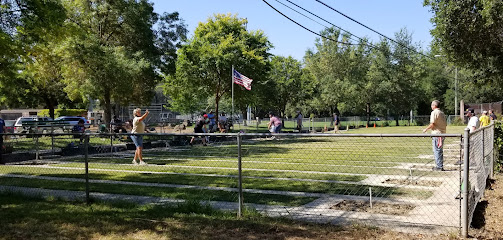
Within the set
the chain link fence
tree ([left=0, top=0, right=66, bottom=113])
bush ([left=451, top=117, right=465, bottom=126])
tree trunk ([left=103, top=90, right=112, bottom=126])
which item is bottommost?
the chain link fence

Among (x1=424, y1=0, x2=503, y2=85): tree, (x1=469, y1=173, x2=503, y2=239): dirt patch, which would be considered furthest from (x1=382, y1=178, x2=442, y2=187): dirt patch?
(x1=424, y1=0, x2=503, y2=85): tree

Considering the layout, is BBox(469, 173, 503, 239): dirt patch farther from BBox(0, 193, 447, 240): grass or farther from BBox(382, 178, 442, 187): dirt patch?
BBox(382, 178, 442, 187): dirt patch

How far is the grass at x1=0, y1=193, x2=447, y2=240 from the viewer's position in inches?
213

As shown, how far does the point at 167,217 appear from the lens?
6348 mm

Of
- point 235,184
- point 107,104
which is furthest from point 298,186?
point 107,104

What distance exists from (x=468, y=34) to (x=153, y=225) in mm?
20979

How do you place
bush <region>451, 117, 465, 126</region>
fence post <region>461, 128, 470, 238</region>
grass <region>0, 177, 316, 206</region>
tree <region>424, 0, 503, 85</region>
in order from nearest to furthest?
fence post <region>461, 128, 470, 238</region> < grass <region>0, 177, 316, 206</region> < tree <region>424, 0, 503, 85</region> < bush <region>451, 117, 465, 126</region>

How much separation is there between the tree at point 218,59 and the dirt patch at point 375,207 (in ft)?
76.0

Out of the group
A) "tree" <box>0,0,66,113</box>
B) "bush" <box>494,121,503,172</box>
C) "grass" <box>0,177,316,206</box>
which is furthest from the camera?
"tree" <box>0,0,66,113</box>

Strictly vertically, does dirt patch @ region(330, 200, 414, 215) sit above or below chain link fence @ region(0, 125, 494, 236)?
below

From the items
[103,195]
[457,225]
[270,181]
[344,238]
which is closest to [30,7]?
[103,195]

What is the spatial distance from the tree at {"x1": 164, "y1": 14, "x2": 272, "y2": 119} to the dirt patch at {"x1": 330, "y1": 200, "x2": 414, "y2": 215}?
2316 cm

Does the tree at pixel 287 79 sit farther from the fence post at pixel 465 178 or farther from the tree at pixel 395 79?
the fence post at pixel 465 178

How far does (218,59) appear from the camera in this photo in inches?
1164
